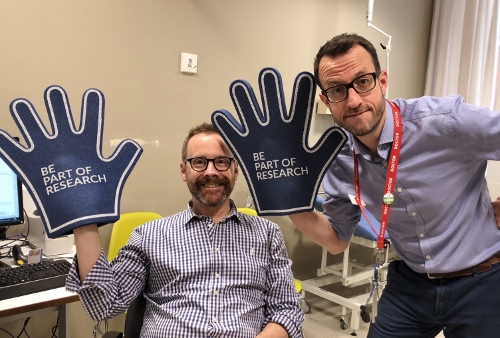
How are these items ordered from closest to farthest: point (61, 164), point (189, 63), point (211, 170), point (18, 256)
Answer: point (61, 164), point (211, 170), point (18, 256), point (189, 63)

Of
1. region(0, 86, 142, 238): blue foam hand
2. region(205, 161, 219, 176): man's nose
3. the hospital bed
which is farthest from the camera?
the hospital bed

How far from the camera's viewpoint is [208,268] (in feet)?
5.07

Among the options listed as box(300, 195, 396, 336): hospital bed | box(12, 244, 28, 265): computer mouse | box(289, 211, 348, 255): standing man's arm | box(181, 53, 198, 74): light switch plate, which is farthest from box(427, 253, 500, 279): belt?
box(181, 53, 198, 74): light switch plate

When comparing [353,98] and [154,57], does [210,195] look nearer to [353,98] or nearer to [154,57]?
[353,98]

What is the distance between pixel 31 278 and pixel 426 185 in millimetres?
1534

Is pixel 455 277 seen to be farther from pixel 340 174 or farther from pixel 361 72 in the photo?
pixel 361 72

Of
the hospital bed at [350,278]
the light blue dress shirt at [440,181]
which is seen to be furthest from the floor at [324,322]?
the light blue dress shirt at [440,181]

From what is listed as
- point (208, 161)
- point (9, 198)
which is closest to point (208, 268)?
point (208, 161)

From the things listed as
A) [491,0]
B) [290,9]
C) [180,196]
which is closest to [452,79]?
[491,0]

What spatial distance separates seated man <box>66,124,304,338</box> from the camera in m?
1.49

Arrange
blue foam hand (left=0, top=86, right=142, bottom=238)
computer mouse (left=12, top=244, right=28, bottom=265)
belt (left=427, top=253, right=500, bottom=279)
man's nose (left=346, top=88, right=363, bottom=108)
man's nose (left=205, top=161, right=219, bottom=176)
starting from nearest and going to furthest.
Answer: blue foam hand (left=0, top=86, right=142, bottom=238), man's nose (left=346, top=88, right=363, bottom=108), belt (left=427, top=253, right=500, bottom=279), man's nose (left=205, top=161, right=219, bottom=176), computer mouse (left=12, top=244, right=28, bottom=265)

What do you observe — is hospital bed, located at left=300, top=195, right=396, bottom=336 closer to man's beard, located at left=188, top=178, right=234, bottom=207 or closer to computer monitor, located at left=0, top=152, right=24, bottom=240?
man's beard, located at left=188, top=178, right=234, bottom=207

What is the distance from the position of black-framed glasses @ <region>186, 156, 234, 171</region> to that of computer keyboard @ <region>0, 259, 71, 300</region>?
73cm

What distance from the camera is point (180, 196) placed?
2.83 m
